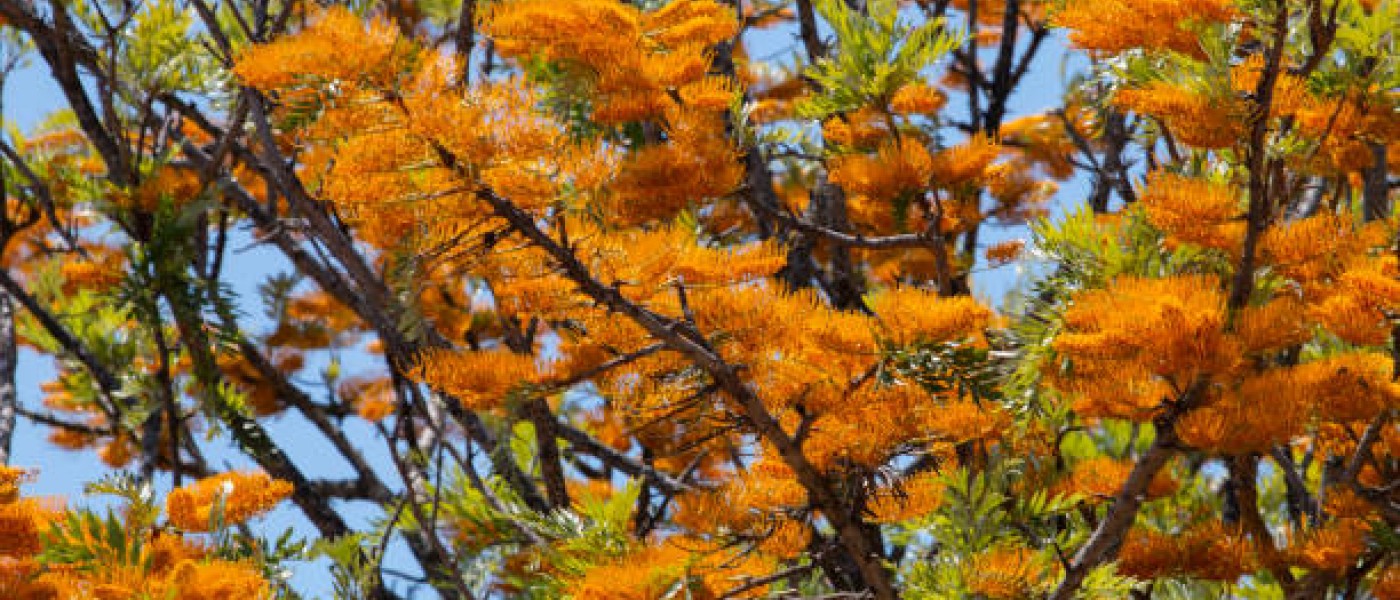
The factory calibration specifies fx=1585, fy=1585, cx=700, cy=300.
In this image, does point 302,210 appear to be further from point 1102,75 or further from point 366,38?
point 1102,75

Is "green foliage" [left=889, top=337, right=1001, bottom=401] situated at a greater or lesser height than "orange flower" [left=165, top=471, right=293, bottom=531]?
greater

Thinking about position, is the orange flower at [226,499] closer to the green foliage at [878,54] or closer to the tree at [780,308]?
the tree at [780,308]

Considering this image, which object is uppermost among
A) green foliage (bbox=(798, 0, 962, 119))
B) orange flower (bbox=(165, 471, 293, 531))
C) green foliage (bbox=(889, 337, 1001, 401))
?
green foliage (bbox=(798, 0, 962, 119))

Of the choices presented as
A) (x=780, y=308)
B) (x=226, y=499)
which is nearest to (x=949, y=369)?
(x=780, y=308)

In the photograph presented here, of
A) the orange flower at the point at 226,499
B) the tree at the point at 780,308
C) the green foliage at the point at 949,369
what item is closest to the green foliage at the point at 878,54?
the tree at the point at 780,308

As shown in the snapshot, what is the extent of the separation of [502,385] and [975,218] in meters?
1.53

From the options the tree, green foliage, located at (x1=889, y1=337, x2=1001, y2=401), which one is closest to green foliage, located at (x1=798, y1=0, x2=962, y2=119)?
the tree

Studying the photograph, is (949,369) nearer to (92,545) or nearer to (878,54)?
(878,54)

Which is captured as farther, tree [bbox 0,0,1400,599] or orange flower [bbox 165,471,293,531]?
orange flower [bbox 165,471,293,531]

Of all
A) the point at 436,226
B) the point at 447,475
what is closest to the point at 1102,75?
the point at 436,226

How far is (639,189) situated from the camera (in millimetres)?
3131

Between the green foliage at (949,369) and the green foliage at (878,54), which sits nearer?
the green foliage at (949,369)

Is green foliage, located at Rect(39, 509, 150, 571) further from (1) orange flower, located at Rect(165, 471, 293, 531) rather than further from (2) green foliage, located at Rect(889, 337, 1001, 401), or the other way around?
(2) green foliage, located at Rect(889, 337, 1001, 401)

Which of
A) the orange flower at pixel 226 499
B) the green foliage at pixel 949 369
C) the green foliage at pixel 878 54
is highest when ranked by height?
the green foliage at pixel 878 54
